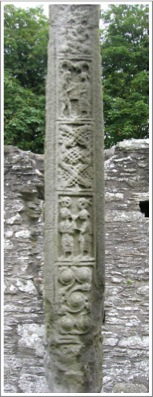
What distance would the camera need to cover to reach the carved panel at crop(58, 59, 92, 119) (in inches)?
120

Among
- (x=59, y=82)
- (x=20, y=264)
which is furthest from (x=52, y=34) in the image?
(x=20, y=264)

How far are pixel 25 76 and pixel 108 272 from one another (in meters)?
8.38

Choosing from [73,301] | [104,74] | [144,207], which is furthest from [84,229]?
[104,74]

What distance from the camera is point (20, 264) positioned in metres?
5.59

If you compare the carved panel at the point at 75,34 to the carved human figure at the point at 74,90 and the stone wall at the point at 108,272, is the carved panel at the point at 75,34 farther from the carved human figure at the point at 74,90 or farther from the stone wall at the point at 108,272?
the stone wall at the point at 108,272

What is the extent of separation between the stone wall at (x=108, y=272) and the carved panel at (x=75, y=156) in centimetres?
262

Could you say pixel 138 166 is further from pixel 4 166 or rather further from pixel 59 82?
pixel 59 82

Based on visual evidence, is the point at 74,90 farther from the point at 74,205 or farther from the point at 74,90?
the point at 74,205

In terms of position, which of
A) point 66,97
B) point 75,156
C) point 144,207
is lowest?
point 144,207

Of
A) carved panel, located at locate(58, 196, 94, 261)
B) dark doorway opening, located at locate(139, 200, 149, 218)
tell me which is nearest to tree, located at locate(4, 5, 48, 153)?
dark doorway opening, located at locate(139, 200, 149, 218)

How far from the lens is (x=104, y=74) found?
41.3 feet

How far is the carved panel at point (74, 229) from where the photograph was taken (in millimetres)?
2986

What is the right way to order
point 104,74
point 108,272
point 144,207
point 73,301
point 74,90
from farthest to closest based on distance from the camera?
point 104,74, point 144,207, point 108,272, point 74,90, point 73,301

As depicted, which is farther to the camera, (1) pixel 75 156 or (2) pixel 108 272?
(2) pixel 108 272
